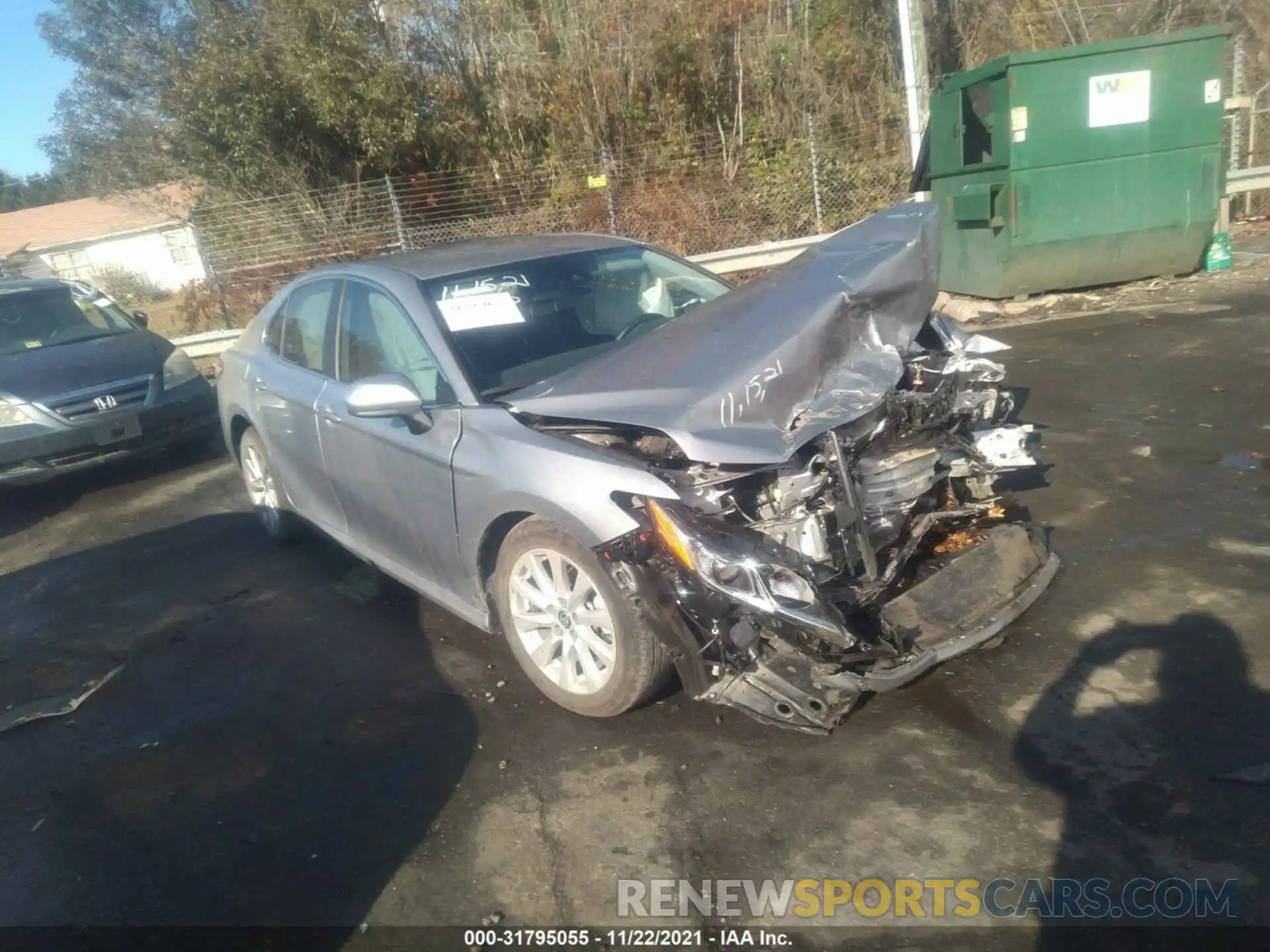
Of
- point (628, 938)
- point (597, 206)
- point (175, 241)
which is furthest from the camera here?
point (175, 241)

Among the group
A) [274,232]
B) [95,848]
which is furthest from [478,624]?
[274,232]

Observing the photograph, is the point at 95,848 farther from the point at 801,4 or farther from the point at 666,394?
the point at 801,4

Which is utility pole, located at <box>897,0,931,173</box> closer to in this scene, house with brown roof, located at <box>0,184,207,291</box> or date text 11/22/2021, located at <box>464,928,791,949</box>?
date text 11/22/2021, located at <box>464,928,791,949</box>

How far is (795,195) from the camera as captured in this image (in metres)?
14.1

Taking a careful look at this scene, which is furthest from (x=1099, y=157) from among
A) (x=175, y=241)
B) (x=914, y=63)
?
(x=175, y=241)

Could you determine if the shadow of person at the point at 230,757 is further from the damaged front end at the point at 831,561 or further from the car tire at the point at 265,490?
the damaged front end at the point at 831,561

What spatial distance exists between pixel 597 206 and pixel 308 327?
1011cm

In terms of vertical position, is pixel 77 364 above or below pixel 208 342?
above

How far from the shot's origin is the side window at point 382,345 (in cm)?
405

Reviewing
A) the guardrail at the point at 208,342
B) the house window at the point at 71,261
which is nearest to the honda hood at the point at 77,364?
the guardrail at the point at 208,342

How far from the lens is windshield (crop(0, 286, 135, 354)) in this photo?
8188 millimetres

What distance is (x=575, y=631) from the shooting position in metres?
3.50

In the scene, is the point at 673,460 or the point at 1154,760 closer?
the point at 1154,760

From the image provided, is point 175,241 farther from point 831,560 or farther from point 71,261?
point 831,560
